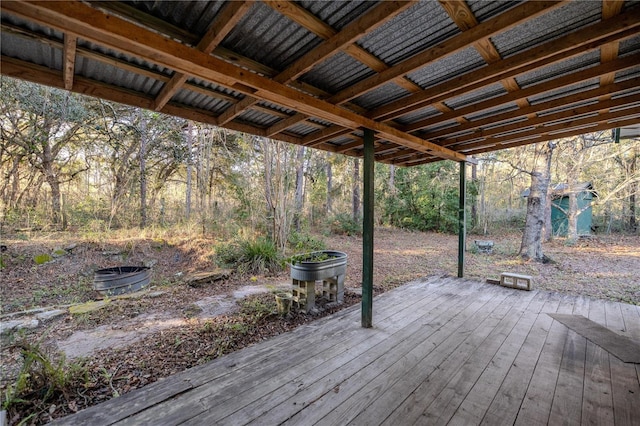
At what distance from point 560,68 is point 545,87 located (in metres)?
0.18

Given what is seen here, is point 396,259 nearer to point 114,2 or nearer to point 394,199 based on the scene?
point 394,199

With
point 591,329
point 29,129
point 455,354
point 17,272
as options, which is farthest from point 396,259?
point 29,129

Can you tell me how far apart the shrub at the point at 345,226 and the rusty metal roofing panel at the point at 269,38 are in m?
9.94

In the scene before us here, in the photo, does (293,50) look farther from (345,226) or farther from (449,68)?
(345,226)

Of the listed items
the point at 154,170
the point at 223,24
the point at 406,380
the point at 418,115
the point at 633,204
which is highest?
the point at 154,170

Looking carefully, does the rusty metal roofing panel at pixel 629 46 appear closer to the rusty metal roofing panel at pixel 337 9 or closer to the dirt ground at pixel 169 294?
the rusty metal roofing panel at pixel 337 9

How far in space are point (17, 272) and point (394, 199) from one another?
1276 centimetres

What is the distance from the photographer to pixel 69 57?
1630 millimetres

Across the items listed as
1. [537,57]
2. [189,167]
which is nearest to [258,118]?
[537,57]

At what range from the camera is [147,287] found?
501cm

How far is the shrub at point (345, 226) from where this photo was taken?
38.3 feet

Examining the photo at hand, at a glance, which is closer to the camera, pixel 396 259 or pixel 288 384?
pixel 288 384

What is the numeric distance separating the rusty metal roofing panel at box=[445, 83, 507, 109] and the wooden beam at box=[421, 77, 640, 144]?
0.47m

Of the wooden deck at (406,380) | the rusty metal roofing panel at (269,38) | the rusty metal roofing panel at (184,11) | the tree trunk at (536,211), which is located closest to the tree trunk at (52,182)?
the wooden deck at (406,380)
